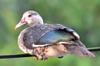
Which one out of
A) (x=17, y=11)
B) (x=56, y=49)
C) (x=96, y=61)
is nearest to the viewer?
(x=56, y=49)

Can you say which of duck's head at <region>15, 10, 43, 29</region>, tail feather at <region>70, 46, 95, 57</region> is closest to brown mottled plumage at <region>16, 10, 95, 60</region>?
tail feather at <region>70, 46, 95, 57</region>

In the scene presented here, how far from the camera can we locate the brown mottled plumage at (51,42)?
7.53 metres

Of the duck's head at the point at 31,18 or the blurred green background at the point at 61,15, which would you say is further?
the blurred green background at the point at 61,15

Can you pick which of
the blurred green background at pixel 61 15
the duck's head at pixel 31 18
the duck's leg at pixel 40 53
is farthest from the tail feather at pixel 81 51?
the blurred green background at pixel 61 15

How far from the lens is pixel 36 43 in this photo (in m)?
7.83

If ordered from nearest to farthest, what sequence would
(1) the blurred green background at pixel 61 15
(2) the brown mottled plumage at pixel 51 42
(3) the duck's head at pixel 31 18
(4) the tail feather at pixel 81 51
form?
1. (4) the tail feather at pixel 81 51
2. (2) the brown mottled plumage at pixel 51 42
3. (3) the duck's head at pixel 31 18
4. (1) the blurred green background at pixel 61 15

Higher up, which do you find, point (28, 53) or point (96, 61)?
point (28, 53)

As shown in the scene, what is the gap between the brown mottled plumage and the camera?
7.53m

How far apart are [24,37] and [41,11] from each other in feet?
18.0

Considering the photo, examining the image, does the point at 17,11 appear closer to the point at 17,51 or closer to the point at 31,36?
the point at 17,51

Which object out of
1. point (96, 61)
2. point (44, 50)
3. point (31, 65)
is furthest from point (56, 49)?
point (96, 61)

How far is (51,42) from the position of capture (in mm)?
7629

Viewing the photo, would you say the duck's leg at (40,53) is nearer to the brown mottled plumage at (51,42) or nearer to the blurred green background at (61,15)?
the brown mottled plumage at (51,42)

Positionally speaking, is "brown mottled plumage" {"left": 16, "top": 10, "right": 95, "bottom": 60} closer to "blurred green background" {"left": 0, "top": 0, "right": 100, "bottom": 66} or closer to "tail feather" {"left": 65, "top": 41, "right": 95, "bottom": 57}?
"tail feather" {"left": 65, "top": 41, "right": 95, "bottom": 57}
